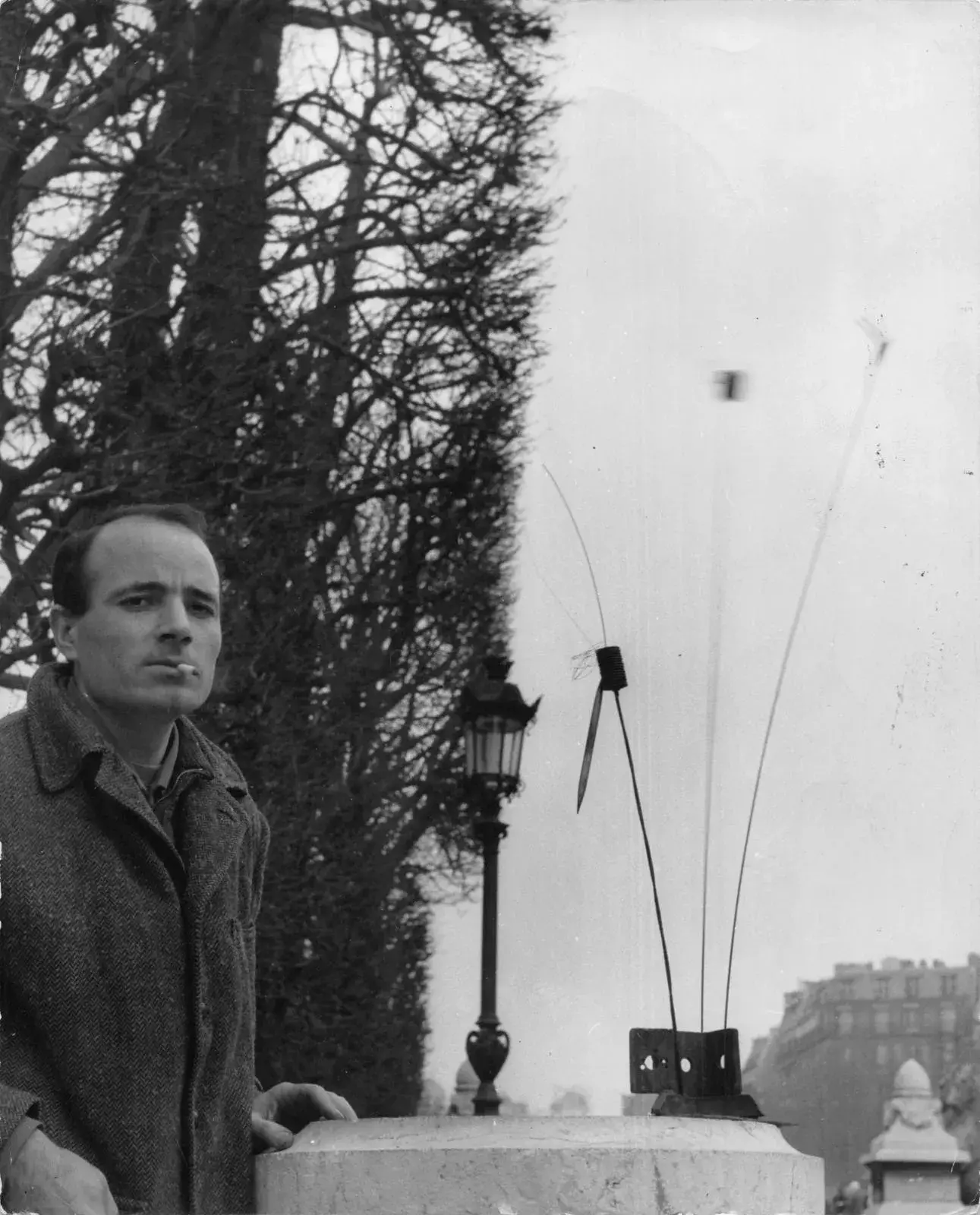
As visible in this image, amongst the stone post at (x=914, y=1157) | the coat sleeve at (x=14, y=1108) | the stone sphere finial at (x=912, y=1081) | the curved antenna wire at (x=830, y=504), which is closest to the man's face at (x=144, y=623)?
the coat sleeve at (x=14, y=1108)

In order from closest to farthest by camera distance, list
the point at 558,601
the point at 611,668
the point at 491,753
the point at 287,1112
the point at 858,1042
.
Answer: the point at 287,1112
the point at 611,668
the point at 858,1042
the point at 558,601
the point at 491,753

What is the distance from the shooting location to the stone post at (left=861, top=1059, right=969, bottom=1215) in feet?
5.62

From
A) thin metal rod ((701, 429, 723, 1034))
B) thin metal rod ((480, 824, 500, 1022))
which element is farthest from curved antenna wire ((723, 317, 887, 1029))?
thin metal rod ((480, 824, 500, 1022))

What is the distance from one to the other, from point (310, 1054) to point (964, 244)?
2620 millimetres

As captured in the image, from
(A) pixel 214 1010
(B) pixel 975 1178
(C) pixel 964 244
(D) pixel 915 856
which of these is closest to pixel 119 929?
(A) pixel 214 1010

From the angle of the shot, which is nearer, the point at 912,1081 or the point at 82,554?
the point at 82,554

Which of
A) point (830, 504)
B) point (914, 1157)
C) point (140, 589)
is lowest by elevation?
point (914, 1157)

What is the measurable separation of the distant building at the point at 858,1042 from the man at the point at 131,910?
3.47 ft

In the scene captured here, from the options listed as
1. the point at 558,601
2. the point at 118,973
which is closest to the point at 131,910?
the point at 118,973

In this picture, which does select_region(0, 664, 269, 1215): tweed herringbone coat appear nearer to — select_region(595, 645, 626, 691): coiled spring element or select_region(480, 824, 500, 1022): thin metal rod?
select_region(595, 645, 626, 691): coiled spring element

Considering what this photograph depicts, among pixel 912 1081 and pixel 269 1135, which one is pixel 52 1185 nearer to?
pixel 269 1135

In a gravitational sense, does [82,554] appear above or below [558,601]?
below

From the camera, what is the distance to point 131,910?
3.45 ft

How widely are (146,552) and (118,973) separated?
0.92 feet
